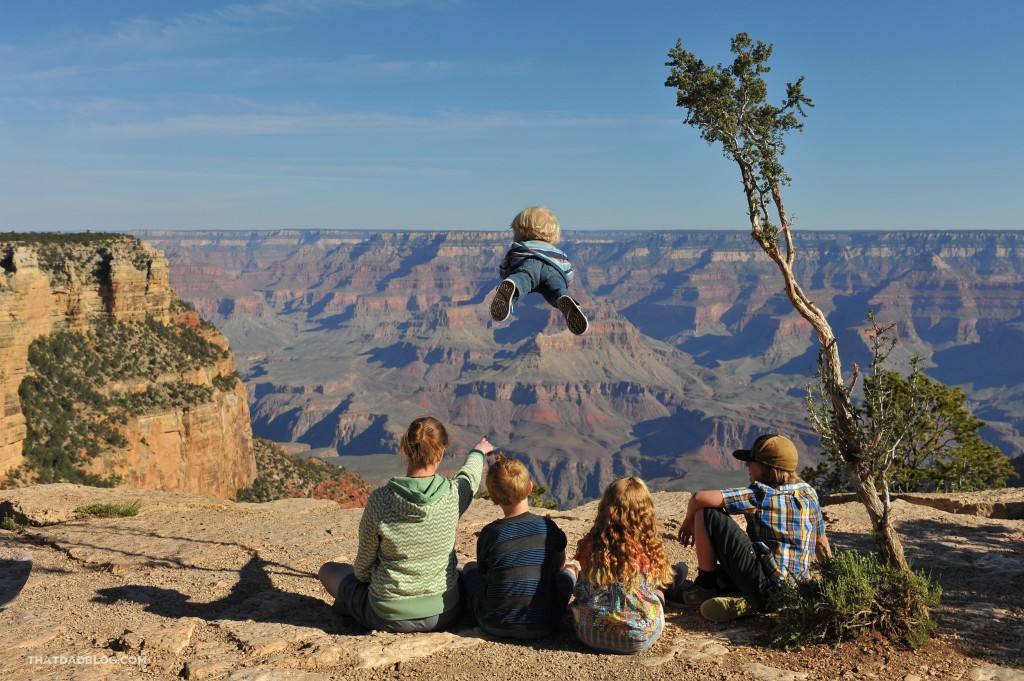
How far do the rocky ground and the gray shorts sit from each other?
123 mm

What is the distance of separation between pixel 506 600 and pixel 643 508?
5.64 ft

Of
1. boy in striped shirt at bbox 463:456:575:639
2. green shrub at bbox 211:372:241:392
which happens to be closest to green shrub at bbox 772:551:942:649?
boy in striped shirt at bbox 463:456:575:639

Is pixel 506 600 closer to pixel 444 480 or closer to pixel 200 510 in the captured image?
pixel 444 480

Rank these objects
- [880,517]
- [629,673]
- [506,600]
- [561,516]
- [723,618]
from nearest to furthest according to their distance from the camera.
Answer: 1. [629,673]
2. [506,600]
3. [723,618]
4. [880,517]
5. [561,516]

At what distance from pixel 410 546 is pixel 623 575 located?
2065 mm

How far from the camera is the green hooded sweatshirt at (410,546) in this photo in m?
7.34

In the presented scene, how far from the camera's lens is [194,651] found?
7539mm

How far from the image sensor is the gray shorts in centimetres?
769

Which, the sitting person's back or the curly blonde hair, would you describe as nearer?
the curly blonde hair

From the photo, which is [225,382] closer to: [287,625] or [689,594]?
[287,625]

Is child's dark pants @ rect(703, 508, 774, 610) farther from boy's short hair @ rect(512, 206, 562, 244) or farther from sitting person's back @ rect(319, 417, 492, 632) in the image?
boy's short hair @ rect(512, 206, 562, 244)

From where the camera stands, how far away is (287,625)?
26.9 feet

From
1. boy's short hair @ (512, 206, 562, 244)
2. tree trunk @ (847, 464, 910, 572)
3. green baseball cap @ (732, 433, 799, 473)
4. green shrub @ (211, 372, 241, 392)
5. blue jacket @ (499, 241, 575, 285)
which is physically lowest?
green shrub @ (211, 372, 241, 392)

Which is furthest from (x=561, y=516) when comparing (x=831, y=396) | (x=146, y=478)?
(x=146, y=478)
